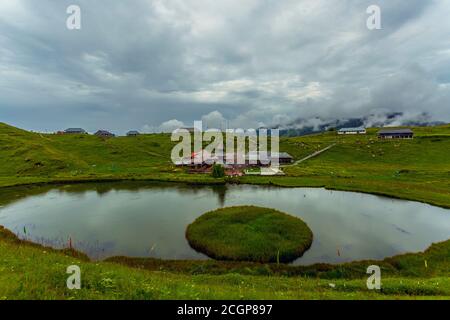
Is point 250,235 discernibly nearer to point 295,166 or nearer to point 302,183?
point 302,183

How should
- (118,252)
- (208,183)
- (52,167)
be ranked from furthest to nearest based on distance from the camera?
(52,167) < (208,183) < (118,252)

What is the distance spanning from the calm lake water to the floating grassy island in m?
1.57

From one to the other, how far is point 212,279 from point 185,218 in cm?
2386

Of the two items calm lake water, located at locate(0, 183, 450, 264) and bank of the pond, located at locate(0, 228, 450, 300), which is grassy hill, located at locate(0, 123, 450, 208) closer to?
calm lake water, located at locate(0, 183, 450, 264)

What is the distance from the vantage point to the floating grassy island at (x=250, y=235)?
1264 inches

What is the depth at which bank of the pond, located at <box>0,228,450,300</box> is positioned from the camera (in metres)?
13.8

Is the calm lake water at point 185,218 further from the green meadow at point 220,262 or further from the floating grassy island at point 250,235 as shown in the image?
the green meadow at point 220,262

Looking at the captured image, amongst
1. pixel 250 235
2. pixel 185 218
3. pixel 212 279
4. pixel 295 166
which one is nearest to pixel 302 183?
pixel 295 166

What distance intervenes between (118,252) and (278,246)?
2255 centimetres

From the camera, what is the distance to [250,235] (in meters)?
35.8

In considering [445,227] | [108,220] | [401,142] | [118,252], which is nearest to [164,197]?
[108,220]

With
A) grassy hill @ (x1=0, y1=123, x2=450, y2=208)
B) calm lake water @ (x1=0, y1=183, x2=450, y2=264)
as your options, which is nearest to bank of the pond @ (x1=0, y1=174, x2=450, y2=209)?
grassy hill @ (x1=0, y1=123, x2=450, y2=208)

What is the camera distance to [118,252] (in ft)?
108
